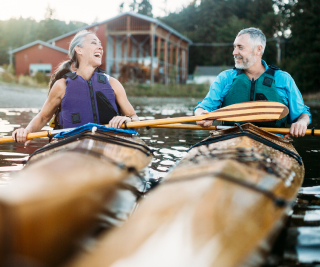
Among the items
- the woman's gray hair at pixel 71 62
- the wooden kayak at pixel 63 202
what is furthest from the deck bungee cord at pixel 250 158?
the woman's gray hair at pixel 71 62

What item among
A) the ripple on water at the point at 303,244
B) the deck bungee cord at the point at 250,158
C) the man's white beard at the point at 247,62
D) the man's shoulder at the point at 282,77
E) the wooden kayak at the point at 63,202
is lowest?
the ripple on water at the point at 303,244

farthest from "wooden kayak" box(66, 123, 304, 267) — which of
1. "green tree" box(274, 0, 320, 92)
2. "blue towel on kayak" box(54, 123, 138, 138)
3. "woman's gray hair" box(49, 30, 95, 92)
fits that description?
"green tree" box(274, 0, 320, 92)

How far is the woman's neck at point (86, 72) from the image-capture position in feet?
10.9

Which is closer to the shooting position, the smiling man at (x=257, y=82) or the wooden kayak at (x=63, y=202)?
the wooden kayak at (x=63, y=202)

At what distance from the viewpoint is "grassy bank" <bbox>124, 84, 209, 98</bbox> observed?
1767 cm

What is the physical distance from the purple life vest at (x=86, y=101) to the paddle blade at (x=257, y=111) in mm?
1098

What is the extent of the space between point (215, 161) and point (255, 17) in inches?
1796

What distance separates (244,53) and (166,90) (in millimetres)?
15497

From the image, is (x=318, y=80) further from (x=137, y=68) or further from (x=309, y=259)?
(x=309, y=259)

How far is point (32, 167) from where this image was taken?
1848 mm

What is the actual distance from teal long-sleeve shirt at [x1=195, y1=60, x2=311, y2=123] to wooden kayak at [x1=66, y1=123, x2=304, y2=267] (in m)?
1.53

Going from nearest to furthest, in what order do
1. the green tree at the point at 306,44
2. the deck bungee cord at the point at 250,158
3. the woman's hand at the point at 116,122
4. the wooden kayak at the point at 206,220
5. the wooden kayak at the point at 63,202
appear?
the wooden kayak at the point at 206,220, the wooden kayak at the point at 63,202, the deck bungee cord at the point at 250,158, the woman's hand at the point at 116,122, the green tree at the point at 306,44

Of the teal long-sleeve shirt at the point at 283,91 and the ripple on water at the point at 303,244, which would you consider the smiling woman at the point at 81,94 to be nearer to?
the teal long-sleeve shirt at the point at 283,91

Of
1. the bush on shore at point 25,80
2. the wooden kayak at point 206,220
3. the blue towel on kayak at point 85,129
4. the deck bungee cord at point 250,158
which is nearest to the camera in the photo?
the wooden kayak at point 206,220
